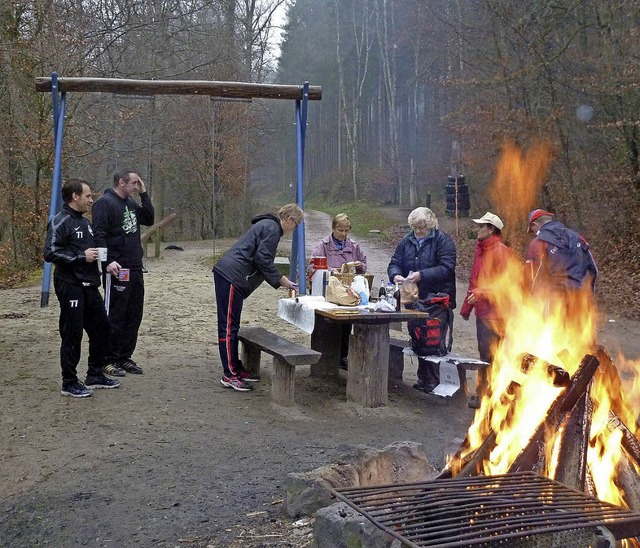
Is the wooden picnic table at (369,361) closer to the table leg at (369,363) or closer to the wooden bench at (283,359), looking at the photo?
the table leg at (369,363)

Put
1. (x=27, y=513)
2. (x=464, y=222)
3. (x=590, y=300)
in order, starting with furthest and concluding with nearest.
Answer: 1. (x=464, y=222)
2. (x=590, y=300)
3. (x=27, y=513)

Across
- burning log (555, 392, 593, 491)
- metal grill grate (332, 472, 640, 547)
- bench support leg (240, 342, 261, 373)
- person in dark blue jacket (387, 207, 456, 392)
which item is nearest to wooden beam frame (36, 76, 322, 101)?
person in dark blue jacket (387, 207, 456, 392)

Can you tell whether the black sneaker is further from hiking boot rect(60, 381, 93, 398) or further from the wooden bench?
the wooden bench

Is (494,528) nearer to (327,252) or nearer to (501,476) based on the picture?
(501,476)

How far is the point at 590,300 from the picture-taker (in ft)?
23.9

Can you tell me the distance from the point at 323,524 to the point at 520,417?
132 centimetres

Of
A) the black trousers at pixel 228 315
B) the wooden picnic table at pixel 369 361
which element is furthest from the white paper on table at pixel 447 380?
the black trousers at pixel 228 315

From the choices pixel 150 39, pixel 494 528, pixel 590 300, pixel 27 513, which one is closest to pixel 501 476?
pixel 494 528

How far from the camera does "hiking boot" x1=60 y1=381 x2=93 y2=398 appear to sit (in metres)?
6.44

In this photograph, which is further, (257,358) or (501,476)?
(257,358)

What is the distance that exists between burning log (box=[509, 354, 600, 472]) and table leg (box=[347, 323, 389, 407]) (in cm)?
301

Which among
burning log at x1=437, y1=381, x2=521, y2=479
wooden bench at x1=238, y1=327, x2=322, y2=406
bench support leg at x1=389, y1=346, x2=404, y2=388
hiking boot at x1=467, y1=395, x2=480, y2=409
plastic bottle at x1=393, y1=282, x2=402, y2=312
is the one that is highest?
plastic bottle at x1=393, y1=282, x2=402, y2=312

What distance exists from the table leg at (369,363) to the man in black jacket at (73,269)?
230cm

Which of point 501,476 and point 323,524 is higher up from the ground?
point 501,476
